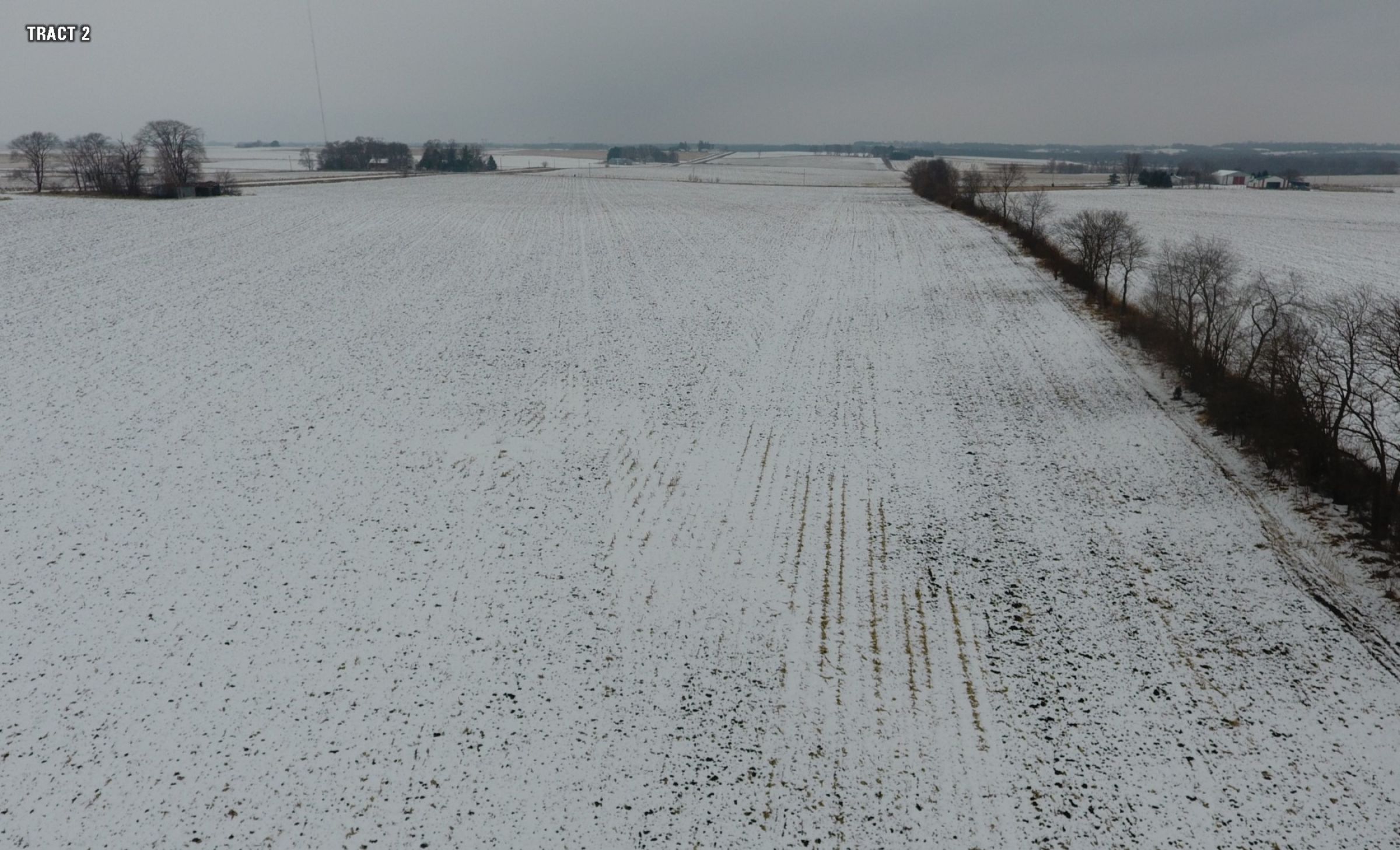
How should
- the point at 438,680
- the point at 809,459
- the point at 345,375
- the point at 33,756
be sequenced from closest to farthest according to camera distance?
the point at 33,756 < the point at 438,680 < the point at 809,459 < the point at 345,375

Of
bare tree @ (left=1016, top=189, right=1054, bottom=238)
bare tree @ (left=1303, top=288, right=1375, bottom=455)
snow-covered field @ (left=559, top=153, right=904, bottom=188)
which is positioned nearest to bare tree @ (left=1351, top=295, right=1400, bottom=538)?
bare tree @ (left=1303, top=288, right=1375, bottom=455)

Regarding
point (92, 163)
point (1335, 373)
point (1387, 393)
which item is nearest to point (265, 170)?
point (92, 163)

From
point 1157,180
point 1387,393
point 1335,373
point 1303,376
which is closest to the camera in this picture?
point 1387,393

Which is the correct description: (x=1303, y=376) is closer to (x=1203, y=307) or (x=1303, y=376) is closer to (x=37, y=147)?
(x=1203, y=307)

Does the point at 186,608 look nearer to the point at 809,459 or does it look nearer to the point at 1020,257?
the point at 809,459

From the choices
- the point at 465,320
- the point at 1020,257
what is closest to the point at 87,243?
the point at 465,320
